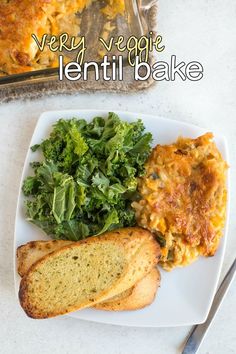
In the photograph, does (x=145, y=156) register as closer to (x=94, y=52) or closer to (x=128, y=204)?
(x=128, y=204)

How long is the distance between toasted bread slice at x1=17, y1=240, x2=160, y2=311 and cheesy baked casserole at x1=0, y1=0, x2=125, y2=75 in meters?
0.95

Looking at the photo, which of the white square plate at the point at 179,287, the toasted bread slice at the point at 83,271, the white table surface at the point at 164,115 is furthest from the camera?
the white table surface at the point at 164,115

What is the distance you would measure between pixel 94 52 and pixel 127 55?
0.19 m

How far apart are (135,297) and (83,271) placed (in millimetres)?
323

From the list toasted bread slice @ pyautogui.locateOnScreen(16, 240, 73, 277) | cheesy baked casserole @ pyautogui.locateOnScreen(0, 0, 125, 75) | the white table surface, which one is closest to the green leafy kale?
toasted bread slice @ pyautogui.locateOnScreen(16, 240, 73, 277)

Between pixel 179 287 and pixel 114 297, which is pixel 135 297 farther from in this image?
pixel 179 287

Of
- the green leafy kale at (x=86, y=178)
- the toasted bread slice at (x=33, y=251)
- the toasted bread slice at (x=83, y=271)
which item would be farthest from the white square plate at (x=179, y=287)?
the toasted bread slice at (x=33, y=251)

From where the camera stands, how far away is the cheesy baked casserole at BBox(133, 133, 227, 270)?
3.01 m

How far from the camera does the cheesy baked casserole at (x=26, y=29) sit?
2.98 m

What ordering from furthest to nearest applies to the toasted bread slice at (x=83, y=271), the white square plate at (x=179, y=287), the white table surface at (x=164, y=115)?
the white table surface at (x=164, y=115), the white square plate at (x=179, y=287), the toasted bread slice at (x=83, y=271)

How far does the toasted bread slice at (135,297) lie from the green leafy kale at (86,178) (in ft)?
1.04

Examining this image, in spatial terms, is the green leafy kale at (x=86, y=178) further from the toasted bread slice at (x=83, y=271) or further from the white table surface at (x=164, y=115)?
the white table surface at (x=164, y=115)

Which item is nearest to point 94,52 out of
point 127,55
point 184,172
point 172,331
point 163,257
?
point 127,55

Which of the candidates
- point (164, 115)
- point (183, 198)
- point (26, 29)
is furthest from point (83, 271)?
point (26, 29)
